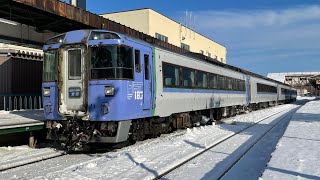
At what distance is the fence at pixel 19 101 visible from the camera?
663 inches

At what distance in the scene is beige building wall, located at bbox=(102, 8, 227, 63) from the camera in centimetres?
3622

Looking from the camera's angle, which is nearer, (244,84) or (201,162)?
(201,162)

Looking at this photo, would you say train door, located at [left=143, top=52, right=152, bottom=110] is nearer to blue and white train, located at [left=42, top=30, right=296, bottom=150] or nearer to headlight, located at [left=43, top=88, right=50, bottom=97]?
blue and white train, located at [left=42, top=30, right=296, bottom=150]

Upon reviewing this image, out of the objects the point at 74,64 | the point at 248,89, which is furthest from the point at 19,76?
the point at 248,89

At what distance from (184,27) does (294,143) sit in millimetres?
33629

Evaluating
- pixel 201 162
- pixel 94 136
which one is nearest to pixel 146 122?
pixel 94 136

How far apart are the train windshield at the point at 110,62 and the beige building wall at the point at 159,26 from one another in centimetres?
2520

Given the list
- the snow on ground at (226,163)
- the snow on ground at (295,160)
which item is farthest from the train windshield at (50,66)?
the snow on ground at (295,160)

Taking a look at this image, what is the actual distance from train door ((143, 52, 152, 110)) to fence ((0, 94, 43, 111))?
292 inches

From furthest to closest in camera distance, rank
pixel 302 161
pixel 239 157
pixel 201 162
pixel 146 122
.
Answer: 1. pixel 146 122
2. pixel 239 157
3. pixel 201 162
4. pixel 302 161

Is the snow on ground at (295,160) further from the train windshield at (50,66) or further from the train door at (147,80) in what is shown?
the train windshield at (50,66)

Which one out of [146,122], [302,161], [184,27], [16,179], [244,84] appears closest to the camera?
[16,179]

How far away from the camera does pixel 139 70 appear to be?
11.6 meters

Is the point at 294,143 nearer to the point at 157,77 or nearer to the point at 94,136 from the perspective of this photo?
the point at 157,77
